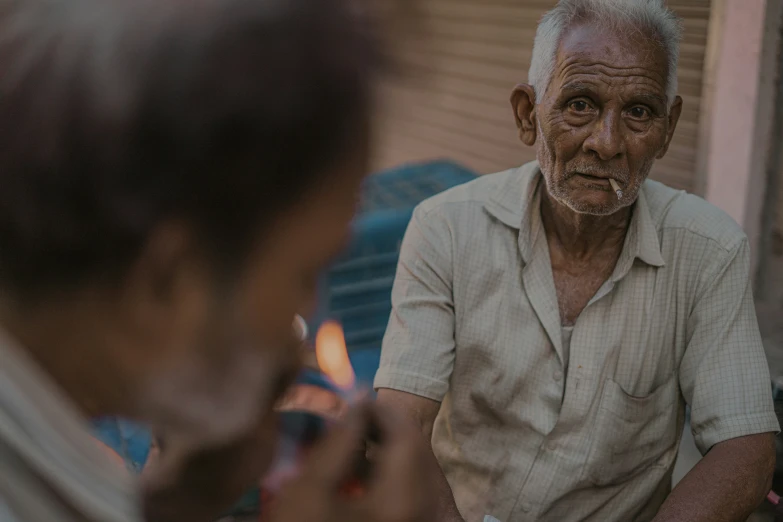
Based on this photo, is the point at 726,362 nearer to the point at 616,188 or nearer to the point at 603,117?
the point at 616,188

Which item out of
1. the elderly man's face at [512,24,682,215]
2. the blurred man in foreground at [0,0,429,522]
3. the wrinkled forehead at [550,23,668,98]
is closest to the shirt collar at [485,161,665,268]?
the elderly man's face at [512,24,682,215]

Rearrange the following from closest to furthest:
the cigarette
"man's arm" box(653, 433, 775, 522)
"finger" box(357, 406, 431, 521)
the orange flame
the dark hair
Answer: the dark hair
"finger" box(357, 406, 431, 521)
the orange flame
"man's arm" box(653, 433, 775, 522)
the cigarette

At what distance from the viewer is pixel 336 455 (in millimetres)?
985

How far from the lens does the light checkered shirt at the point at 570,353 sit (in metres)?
→ 2.53

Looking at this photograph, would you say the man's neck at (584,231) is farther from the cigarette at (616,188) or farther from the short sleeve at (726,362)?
the short sleeve at (726,362)

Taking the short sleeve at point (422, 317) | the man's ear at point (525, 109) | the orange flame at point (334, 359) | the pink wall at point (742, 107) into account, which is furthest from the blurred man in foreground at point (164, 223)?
the pink wall at point (742, 107)

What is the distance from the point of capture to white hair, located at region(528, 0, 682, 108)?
2.50 m

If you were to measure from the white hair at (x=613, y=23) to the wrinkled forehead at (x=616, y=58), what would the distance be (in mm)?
20

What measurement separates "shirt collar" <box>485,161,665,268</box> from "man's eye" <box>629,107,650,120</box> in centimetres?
24

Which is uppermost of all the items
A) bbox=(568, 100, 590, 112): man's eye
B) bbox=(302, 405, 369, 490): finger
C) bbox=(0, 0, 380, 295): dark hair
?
bbox=(0, 0, 380, 295): dark hair

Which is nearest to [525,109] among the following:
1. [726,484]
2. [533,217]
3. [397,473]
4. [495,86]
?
[533,217]

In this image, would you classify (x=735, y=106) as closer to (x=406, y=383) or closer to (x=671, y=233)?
(x=671, y=233)

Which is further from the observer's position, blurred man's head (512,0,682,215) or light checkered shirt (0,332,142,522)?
blurred man's head (512,0,682,215)

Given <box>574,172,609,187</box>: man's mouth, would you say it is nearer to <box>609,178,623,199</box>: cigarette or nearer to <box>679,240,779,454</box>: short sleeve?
<box>609,178,623,199</box>: cigarette
